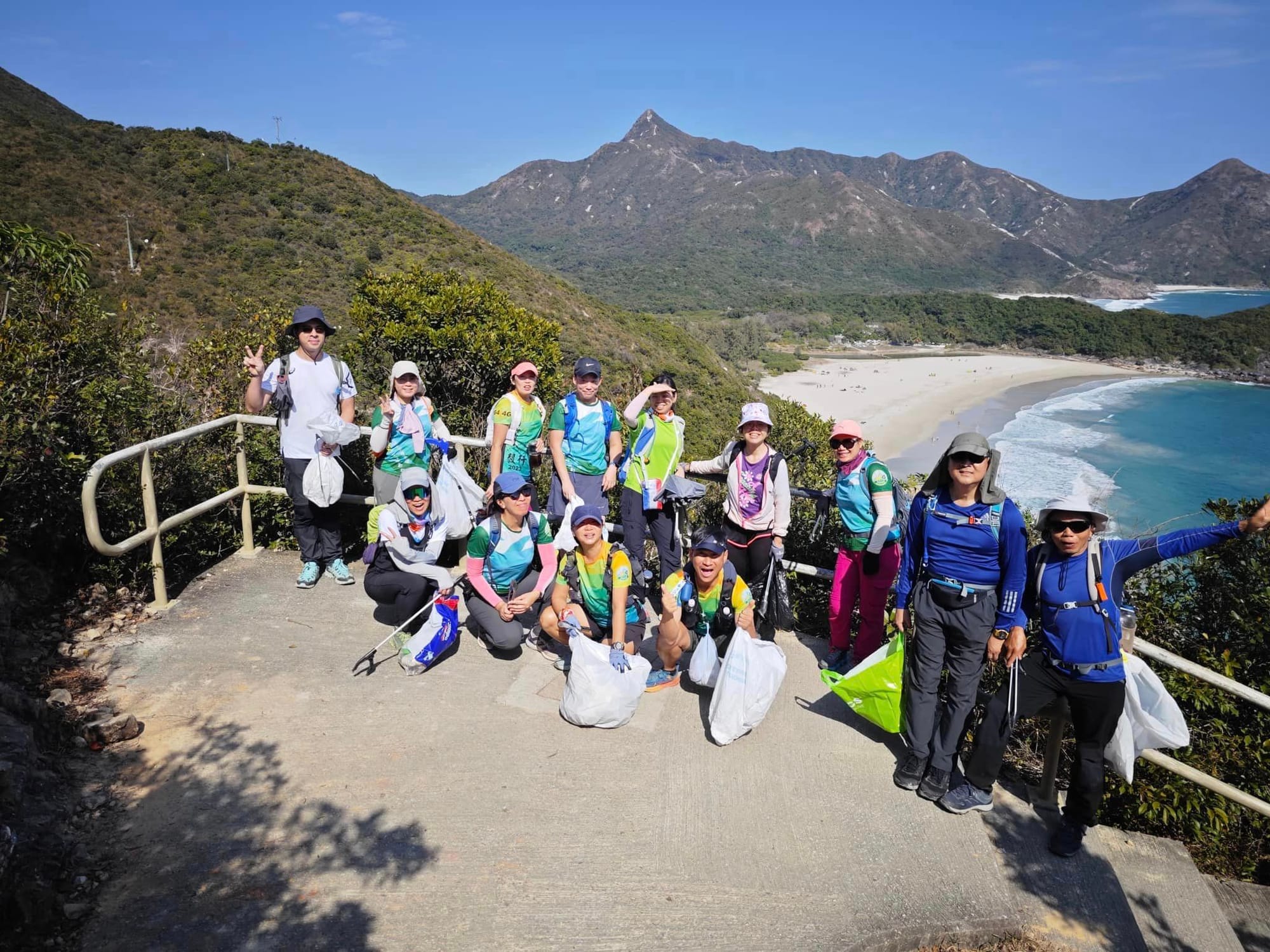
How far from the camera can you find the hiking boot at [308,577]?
500cm

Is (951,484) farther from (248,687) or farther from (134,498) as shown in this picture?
(134,498)

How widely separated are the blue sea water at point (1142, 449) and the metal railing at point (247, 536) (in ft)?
83.8

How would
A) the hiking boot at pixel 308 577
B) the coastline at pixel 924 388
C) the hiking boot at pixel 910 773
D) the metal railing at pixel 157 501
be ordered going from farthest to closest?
the coastline at pixel 924 388, the hiking boot at pixel 308 577, the metal railing at pixel 157 501, the hiking boot at pixel 910 773

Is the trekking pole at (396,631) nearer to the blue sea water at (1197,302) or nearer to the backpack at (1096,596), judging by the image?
the backpack at (1096,596)

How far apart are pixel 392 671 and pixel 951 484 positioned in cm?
298

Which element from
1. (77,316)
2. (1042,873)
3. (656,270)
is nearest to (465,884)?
(1042,873)

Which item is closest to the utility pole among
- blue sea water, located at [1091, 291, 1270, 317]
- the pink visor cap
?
the pink visor cap

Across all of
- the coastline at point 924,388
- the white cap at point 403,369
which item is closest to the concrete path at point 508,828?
the white cap at point 403,369

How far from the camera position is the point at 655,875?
2.90 metres

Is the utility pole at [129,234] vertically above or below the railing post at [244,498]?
above

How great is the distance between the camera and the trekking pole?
403cm

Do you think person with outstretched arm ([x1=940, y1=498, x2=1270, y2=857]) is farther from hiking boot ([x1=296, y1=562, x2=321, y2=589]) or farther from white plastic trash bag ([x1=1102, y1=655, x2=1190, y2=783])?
hiking boot ([x1=296, y1=562, x2=321, y2=589])

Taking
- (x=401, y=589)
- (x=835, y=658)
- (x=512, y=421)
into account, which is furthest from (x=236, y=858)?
(x=835, y=658)

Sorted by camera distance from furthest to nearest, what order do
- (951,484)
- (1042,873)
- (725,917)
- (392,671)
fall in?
1. (392,671)
2. (951,484)
3. (1042,873)
4. (725,917)
